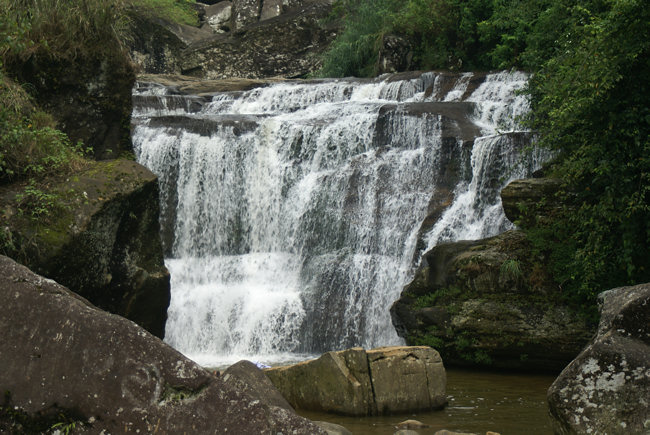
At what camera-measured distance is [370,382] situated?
7207 millimetres

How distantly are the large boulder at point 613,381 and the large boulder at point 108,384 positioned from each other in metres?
2.67

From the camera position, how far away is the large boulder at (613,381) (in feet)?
16.0

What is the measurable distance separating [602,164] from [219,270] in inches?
330

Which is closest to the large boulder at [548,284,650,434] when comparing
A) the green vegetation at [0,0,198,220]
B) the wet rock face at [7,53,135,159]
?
the green vegetation at [0,0,198,220]

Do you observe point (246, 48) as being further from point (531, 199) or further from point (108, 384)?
point (108, 384)

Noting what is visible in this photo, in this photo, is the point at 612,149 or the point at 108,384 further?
the point at 612,149

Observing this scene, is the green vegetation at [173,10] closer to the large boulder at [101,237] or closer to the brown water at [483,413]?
the large boulder at [101,237]

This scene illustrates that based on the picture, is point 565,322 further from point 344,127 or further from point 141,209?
point 344,127

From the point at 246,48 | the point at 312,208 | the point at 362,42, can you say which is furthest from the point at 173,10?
the point at 312,208

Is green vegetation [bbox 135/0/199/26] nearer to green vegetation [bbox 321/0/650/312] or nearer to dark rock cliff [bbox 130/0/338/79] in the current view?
dark rock cliff [bbox 130/0/338/79]

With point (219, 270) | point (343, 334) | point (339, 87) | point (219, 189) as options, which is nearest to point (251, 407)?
point (343, 334)

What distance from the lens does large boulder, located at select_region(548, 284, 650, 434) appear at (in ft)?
16.0

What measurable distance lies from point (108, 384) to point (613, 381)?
145 inches

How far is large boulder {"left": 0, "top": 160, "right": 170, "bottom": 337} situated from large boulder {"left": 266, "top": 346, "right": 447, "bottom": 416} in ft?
10.9
